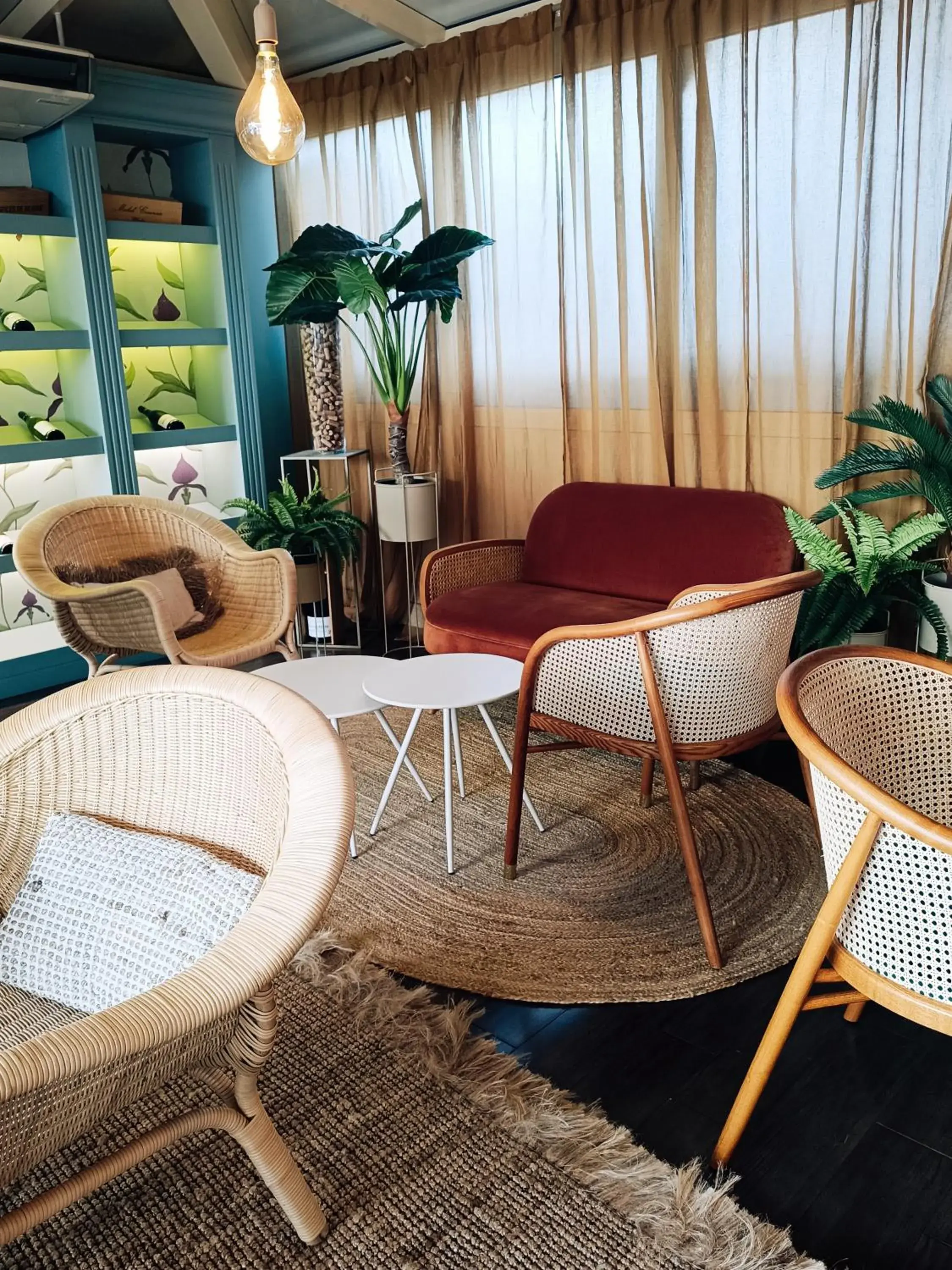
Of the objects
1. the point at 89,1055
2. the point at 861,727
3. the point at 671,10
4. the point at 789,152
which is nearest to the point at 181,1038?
the point at 89,1055

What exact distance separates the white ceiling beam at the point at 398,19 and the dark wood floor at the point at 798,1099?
11.6 feet

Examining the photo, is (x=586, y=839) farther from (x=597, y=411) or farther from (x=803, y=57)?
(x=803, y=57)

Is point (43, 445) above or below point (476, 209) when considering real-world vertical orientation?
below

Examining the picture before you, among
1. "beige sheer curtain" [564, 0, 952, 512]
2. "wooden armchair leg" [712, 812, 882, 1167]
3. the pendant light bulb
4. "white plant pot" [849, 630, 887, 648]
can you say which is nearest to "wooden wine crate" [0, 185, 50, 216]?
the pendant light bulb

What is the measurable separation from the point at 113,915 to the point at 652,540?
239cm

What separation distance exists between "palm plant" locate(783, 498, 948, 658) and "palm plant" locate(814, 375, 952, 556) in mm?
68

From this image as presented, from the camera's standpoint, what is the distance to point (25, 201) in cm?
381

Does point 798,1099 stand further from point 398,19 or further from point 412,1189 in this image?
point 398,19

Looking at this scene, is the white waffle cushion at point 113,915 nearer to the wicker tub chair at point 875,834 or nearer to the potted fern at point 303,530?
the wicker tub chair at point 875,834

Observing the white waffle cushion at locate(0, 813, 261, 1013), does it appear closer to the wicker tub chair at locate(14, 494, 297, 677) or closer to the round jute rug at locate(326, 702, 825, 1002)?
the round jute rug at locate(326, 702, 825, 1002)

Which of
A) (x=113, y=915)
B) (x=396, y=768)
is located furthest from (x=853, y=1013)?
(x=113, y=915)

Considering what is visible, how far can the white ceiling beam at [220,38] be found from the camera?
13.3 feet

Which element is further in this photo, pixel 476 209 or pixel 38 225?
pixel 476 209

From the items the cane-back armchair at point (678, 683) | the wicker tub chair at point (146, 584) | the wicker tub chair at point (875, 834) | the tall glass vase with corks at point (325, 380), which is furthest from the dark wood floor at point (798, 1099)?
the tall glass vase with corks at point (325, 380)
